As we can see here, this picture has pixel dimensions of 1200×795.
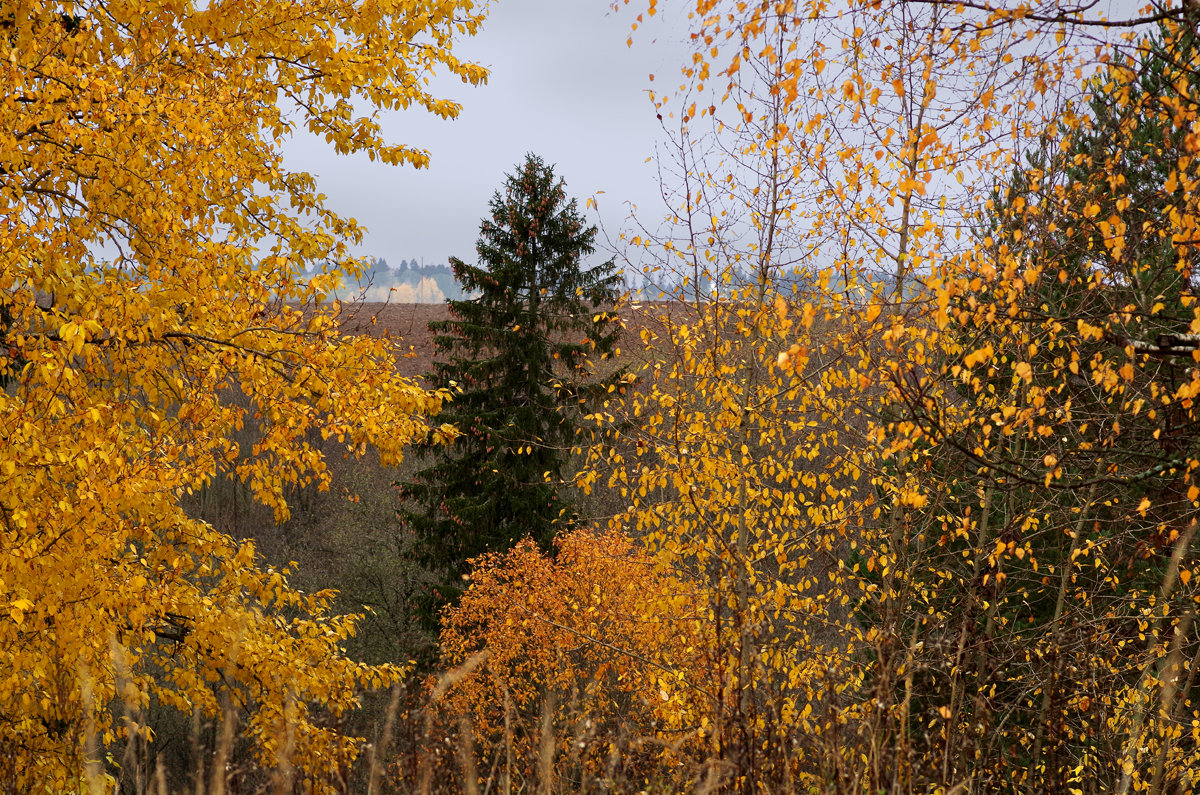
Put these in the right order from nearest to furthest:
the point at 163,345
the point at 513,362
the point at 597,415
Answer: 1. the point at 163,345
2. the point at 597,415
3. the point at 513,362

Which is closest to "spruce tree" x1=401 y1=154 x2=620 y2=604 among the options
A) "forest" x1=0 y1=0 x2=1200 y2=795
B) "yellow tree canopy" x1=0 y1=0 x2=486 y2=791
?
"forest" x1=0 y1=0 x2=1200 y2=795

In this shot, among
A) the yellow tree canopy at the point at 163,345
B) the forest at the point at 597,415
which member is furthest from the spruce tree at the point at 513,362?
the yellow tree canopy at the point at 163,345

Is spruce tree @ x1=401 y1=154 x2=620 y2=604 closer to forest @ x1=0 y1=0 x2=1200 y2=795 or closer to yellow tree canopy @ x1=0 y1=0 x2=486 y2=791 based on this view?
forest @ x1=0 y1=0 x2=1200 y2=795

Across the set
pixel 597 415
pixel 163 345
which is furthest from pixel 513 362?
pixel 163 345

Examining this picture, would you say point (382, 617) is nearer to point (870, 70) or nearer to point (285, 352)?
point (285, 352)

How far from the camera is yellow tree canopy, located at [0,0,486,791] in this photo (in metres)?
4.54

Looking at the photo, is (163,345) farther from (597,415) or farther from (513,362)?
(513,362)

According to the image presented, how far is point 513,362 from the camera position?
55.9 ft

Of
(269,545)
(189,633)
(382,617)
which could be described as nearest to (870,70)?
(189,633)

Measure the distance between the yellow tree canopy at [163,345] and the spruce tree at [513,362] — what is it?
32.6ft

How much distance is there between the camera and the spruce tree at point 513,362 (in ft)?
54.5

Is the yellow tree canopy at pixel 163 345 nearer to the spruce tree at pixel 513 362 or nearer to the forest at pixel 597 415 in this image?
the forest at pixel 597 415

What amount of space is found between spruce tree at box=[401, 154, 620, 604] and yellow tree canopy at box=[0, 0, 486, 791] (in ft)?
32.6

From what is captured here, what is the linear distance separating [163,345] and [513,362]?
38.1ft
